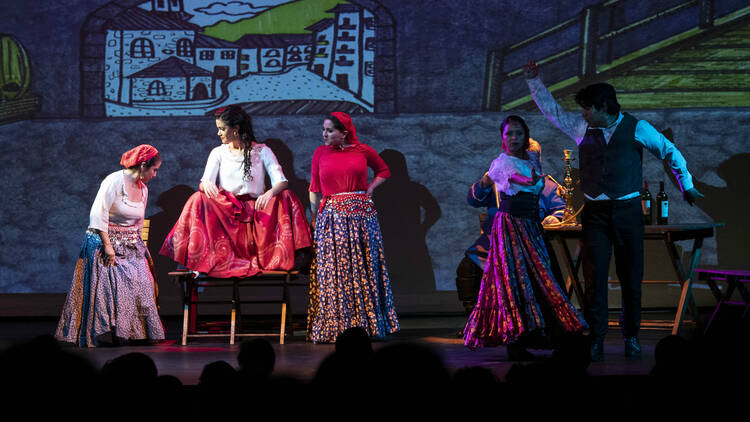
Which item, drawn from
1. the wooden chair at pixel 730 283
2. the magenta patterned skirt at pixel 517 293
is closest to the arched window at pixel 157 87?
the magenta patterned skirt at pixel 517 293

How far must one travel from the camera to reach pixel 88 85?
22.2 feet

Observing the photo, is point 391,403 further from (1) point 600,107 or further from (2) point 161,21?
(2) point 161,21

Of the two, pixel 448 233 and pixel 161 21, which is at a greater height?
pixel 161 21

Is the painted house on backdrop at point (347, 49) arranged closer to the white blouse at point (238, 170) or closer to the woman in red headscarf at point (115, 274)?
the white blouse at point (238, 170)

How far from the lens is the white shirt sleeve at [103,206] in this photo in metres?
4.74

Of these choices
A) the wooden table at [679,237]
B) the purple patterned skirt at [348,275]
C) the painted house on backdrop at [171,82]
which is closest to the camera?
the wooden table at [679,237]

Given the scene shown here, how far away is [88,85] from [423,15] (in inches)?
126

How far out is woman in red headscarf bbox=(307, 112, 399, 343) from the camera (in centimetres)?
473

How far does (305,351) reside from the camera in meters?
4.30

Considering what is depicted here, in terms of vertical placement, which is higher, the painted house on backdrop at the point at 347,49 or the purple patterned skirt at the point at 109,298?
the painted house on backdrop at the point at 347,49

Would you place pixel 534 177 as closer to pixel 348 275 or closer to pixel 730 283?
pixel 348 275

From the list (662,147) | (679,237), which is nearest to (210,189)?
(662,147)

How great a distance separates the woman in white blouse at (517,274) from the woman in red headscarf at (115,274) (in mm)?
2294

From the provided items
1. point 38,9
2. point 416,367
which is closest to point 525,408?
point 416,367
